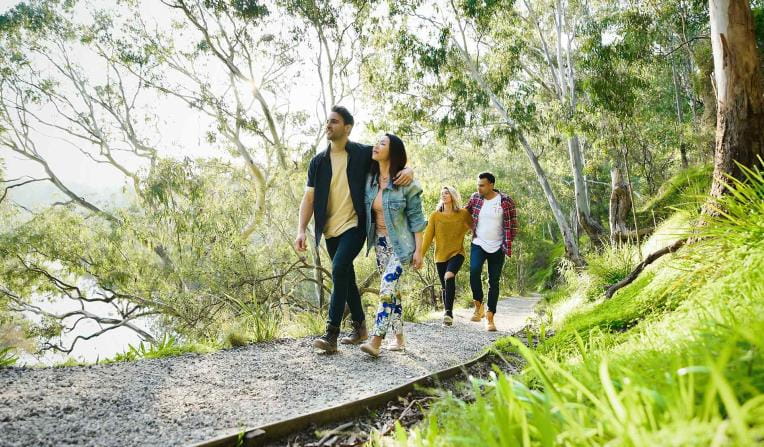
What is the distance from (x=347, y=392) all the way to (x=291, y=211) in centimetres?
1627

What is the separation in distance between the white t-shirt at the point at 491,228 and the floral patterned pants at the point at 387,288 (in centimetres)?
232

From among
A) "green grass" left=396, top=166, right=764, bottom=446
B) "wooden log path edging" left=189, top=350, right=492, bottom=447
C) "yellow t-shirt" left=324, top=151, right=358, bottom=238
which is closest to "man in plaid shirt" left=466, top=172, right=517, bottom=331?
"yellow t-shirt" left=324, top=151, right=358, bottom=238

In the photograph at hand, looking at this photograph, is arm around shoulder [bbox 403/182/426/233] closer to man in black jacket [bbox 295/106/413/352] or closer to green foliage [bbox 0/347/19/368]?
man in black jacket [bbox 295/106/413/352]

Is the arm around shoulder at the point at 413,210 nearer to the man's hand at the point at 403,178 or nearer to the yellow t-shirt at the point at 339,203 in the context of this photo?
the man's hand at the point at 403,178

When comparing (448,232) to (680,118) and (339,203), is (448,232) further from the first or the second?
(680,118)

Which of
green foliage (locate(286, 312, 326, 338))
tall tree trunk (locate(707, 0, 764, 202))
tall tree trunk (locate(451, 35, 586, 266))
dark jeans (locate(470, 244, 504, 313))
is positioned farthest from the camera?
tall tree trunk (locate(451, 35, 586, 266))

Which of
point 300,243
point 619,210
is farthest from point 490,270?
point 619,210

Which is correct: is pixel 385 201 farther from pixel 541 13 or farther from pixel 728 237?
pixel 541 13

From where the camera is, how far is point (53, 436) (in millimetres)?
2209

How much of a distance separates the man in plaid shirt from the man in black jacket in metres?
2.36

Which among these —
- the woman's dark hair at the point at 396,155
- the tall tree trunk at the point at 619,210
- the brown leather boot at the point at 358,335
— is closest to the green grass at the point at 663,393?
the woman's dark hair at the point at 396,155

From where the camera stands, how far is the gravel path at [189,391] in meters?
2.32

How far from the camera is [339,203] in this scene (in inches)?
170

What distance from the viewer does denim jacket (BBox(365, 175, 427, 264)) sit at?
4.12 meters
